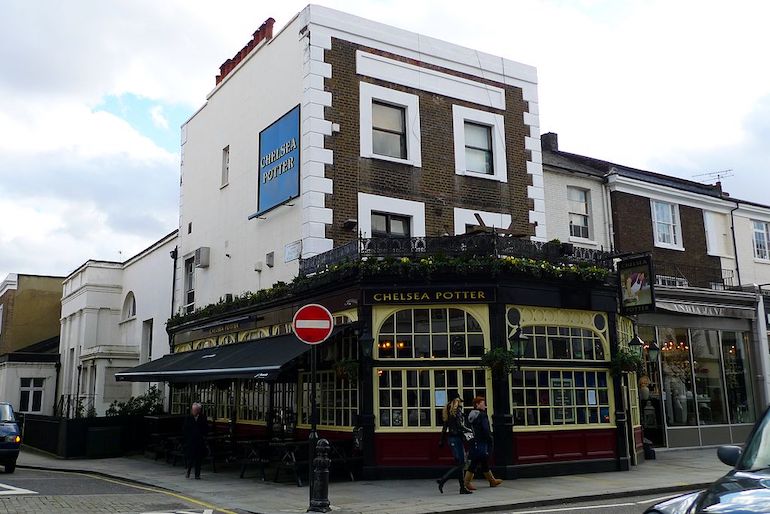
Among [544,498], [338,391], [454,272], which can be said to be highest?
[454,272]

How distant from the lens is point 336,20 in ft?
58.4

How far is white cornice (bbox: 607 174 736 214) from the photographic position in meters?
23.0

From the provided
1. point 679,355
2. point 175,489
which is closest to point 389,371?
point 175,489

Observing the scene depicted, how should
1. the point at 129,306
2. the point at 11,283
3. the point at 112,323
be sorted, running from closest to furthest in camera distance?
the point at 129,306, the point at 112,323, the point at 11,283

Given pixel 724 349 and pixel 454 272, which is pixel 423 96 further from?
pixel 724 349

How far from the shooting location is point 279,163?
18.5 metres

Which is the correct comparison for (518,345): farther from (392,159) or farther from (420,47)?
(420,47)

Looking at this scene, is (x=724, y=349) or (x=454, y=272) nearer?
(x=454, y=272)

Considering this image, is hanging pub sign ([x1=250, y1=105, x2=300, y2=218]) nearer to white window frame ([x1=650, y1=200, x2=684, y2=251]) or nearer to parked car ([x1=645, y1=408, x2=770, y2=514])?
white window frame ([x1=650, y1=200, x2=684, y2=251])

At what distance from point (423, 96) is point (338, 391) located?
7.89m

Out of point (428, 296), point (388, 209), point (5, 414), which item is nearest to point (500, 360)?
point (428, 296)

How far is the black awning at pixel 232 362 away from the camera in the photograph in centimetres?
1429

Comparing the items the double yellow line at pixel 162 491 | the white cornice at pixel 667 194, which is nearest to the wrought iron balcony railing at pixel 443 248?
the double yellow line at pixel 162 491

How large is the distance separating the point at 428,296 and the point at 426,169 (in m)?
4.59
